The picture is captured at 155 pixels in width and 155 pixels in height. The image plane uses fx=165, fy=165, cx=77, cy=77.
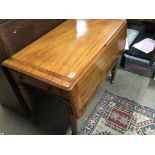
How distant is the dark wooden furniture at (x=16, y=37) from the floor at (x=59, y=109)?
A: 0.63ft

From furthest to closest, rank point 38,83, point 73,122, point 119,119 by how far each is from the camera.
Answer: point 119,119 < point 73,122 < point 38,83

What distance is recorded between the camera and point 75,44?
3.64 feet

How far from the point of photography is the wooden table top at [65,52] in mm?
909

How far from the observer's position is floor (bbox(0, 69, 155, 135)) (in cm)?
142

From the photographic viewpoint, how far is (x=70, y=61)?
3.22ft

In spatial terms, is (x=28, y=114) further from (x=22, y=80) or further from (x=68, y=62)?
(x=68, y=62)

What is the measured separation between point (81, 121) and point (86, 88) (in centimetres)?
55

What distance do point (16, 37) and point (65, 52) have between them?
12.4 inches

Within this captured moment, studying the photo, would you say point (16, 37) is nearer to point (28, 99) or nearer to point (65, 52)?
point (65, 52)

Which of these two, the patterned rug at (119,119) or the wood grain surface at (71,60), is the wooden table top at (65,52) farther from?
the patterned rug at (119,119)

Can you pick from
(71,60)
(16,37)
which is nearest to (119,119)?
(71,60)

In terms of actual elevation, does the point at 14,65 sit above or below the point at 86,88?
above

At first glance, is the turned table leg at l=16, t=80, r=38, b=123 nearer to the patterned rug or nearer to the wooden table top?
the wooden table top
